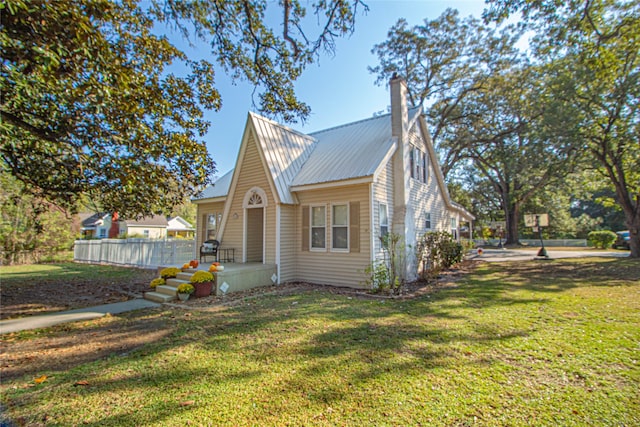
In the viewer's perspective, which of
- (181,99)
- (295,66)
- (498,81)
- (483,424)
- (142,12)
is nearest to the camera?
(483,424)

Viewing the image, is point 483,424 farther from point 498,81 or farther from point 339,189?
point 498,81

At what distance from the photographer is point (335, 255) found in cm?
952

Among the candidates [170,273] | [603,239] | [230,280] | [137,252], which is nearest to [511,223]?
[603,239]

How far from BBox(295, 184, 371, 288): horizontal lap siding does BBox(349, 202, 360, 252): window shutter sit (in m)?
0.10

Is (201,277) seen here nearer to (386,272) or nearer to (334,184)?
(334,184)

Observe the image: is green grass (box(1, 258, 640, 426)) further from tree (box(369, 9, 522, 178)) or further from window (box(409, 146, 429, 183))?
tree (box(369, 9, 522, 178))

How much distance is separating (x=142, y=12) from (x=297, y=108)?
492 cm

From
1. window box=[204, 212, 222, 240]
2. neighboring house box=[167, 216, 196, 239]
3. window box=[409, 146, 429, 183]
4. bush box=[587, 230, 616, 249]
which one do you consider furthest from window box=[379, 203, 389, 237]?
neighboring house box=[167, 216, 196, 239]

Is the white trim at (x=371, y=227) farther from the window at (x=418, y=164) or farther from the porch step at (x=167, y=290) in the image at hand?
the porch step at (x=167, y=290)

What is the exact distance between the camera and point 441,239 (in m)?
12.8

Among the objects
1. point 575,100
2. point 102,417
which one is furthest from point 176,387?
point 575,100

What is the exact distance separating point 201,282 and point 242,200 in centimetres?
370

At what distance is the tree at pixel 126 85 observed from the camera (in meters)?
5.20

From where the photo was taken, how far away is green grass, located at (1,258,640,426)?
9.11 feet
